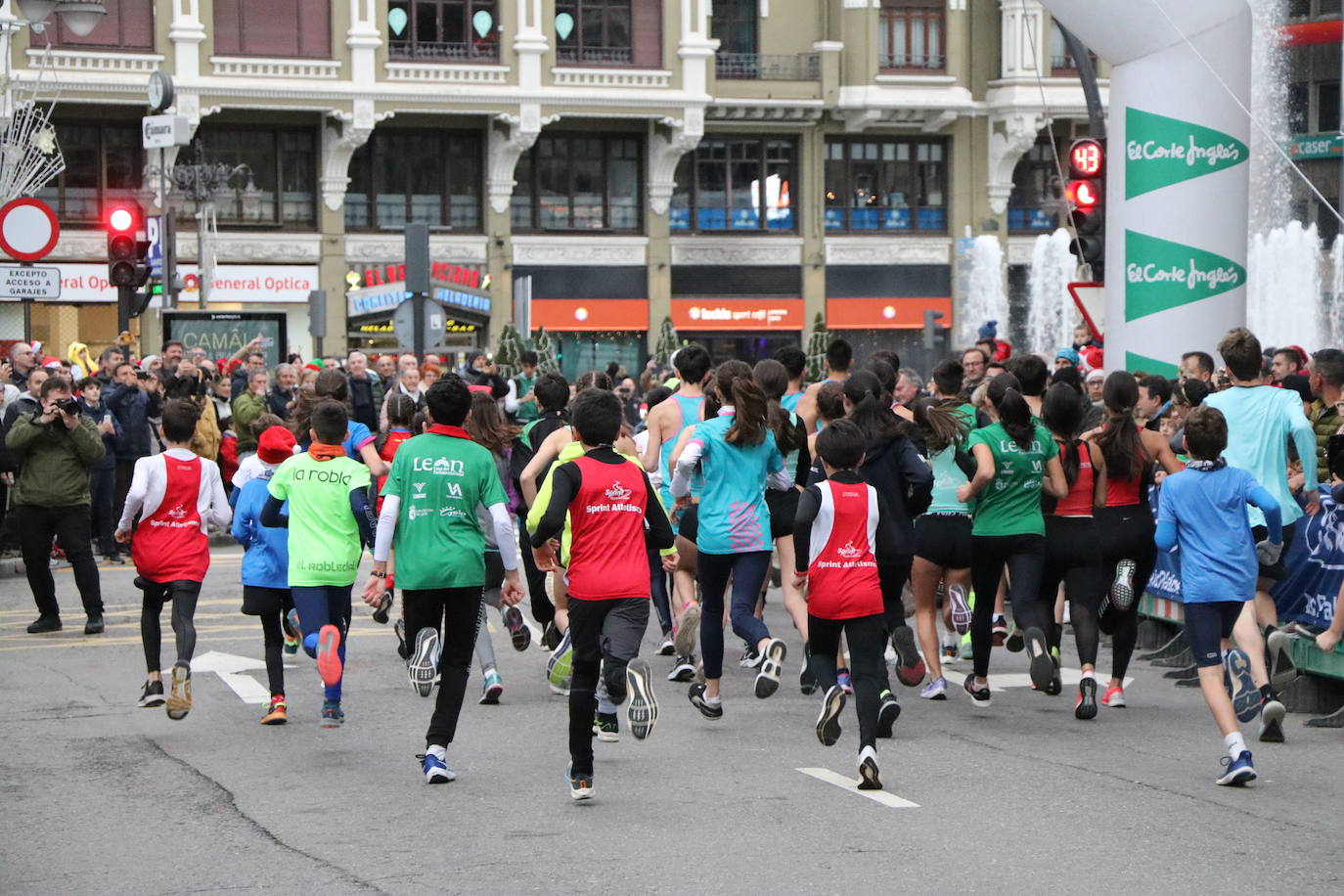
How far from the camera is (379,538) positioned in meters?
8.70

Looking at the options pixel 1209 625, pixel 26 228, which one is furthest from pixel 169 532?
pixel 26 228

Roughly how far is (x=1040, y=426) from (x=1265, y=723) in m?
1.93

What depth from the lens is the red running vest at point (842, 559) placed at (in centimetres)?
869

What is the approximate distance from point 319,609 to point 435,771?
1646 millimetres

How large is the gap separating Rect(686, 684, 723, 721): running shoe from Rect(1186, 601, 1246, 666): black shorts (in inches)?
93.1

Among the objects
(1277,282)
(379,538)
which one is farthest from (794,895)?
(1277,282)

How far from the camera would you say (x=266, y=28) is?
39.9m

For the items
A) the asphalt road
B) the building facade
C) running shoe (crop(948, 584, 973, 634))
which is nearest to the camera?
the asphalt road

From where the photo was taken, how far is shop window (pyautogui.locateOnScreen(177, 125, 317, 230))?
136 feet

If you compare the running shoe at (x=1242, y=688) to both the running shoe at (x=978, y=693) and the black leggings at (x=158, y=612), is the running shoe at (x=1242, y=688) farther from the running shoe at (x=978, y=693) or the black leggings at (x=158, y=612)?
the black leggings at (x=158, y=612)

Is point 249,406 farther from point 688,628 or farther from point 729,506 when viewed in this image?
point 688,628

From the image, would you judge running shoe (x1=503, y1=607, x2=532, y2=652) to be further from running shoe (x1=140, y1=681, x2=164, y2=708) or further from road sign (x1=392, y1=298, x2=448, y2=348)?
road sign (x1=392, y1=298, x2=448, y2=348)

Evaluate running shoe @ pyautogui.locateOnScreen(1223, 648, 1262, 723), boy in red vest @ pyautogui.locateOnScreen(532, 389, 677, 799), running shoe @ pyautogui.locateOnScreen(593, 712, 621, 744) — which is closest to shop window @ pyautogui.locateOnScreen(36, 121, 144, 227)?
running shoe @ pyautogui.locateOnScreen(593, 712, 621, 744)

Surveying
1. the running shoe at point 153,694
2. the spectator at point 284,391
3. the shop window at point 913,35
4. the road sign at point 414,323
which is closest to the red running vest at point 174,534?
the running shoe at point 153,694
